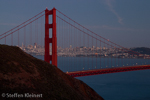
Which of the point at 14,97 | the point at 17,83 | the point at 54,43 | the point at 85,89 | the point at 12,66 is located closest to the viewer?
the point at 14,97

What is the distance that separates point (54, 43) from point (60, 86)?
13235 millimetres

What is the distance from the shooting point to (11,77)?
10906mm

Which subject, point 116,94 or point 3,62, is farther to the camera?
point 116,94

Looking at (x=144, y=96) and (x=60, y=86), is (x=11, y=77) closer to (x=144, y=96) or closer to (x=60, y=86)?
(x=60, y=86)

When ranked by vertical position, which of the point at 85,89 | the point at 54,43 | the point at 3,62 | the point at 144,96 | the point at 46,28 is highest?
the point at 46,28

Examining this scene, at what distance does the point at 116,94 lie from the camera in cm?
5344

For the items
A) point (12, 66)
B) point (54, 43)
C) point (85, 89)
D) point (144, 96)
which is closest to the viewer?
point (12, 66)

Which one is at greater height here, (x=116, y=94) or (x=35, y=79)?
(x=35, y=79)

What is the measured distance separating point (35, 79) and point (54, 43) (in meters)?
14.6

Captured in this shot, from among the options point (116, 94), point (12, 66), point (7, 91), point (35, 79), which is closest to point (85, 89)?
point (35, 79)

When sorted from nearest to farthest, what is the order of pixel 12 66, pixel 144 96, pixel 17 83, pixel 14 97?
pixel 14 97, pixel 17 83, pixel 12 66, pixel 144 96

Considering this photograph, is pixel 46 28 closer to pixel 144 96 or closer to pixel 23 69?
pixel 23 69

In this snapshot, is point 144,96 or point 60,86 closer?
point 60,86

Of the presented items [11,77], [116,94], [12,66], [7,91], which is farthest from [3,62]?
[116,94]
